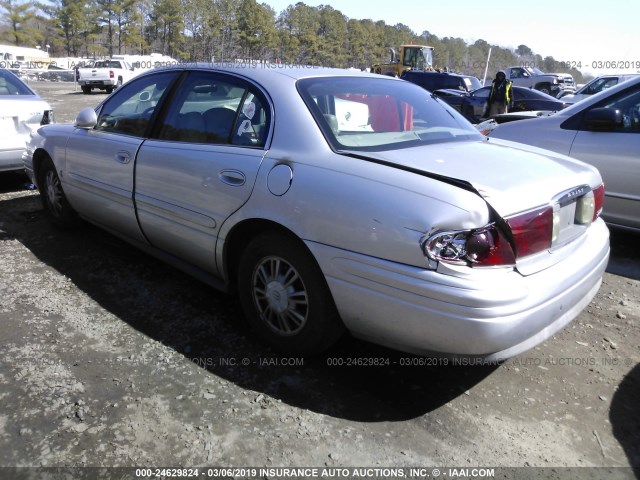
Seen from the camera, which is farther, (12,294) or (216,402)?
(12,294)

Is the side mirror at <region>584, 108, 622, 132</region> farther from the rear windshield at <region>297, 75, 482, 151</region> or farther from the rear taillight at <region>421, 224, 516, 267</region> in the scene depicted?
the rear taillight at <region>421, 224, 516, 267</region>

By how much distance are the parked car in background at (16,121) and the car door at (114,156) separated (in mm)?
2077

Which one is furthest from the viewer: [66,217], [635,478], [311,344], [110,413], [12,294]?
[66,217]

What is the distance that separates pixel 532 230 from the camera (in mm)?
2314

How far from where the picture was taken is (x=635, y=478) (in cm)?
214

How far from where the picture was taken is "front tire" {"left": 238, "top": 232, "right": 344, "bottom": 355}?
261cm

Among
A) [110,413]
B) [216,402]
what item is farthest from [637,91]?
[110,413]

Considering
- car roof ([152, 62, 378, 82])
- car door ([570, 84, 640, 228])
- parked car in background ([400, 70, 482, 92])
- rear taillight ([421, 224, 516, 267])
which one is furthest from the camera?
parked car in background ([400, 70, 482, 92])

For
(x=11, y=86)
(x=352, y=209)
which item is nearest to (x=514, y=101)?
(x=11, y=86)

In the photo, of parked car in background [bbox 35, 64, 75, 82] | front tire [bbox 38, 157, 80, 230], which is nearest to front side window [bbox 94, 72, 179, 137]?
front tire [bbox 38, 157, 80, 230]

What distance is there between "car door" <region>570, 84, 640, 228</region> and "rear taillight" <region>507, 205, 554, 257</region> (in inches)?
95.6

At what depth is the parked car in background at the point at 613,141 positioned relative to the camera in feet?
14.2

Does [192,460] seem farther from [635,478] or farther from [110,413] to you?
[635,478]

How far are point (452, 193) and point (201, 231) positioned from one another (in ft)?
5.21
